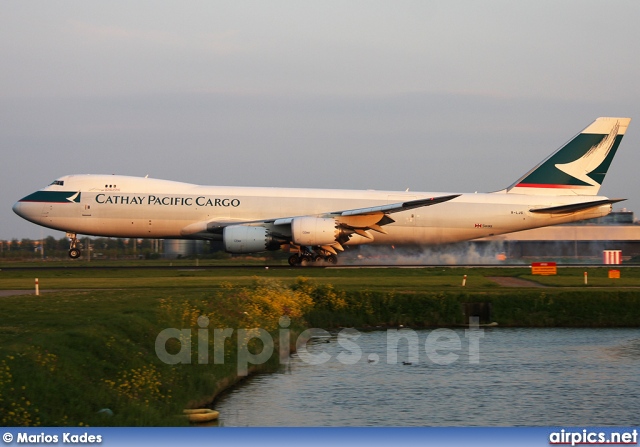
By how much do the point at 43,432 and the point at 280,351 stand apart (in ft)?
38.5

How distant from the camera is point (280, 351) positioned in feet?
70.2

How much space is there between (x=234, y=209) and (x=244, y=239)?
10.6 feet

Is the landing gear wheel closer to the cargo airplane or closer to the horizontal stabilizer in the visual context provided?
the cargo airplane

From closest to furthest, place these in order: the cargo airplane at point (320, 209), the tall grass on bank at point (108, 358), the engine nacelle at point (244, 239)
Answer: the tall grass on bank at point (108, 358) → the engine nacelle at point (244, 239) → the cargo airplane at point (320, 209)

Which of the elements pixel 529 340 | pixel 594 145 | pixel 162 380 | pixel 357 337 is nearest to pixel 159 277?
pixel 357 337

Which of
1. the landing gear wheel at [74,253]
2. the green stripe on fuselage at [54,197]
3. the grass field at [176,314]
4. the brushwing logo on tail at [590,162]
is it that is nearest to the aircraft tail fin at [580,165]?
the brushwing logo on tail at [590,162]

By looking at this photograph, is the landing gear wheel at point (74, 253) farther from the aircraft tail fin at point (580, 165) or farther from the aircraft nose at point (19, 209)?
the aircraft tail fin at point (580, 165)

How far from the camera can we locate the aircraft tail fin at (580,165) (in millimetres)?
46281

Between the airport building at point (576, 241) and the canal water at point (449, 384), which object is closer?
the canal water at point (449, 384)

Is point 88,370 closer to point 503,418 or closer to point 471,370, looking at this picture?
point 503,418

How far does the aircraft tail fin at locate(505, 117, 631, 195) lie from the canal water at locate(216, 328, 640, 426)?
73.2ft

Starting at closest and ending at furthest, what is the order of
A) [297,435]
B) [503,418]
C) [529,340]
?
[297,435], [503,418], [529,340]

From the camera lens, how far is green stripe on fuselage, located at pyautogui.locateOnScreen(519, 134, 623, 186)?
1823 inches

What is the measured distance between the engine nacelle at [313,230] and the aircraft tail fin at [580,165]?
11.8 metres
